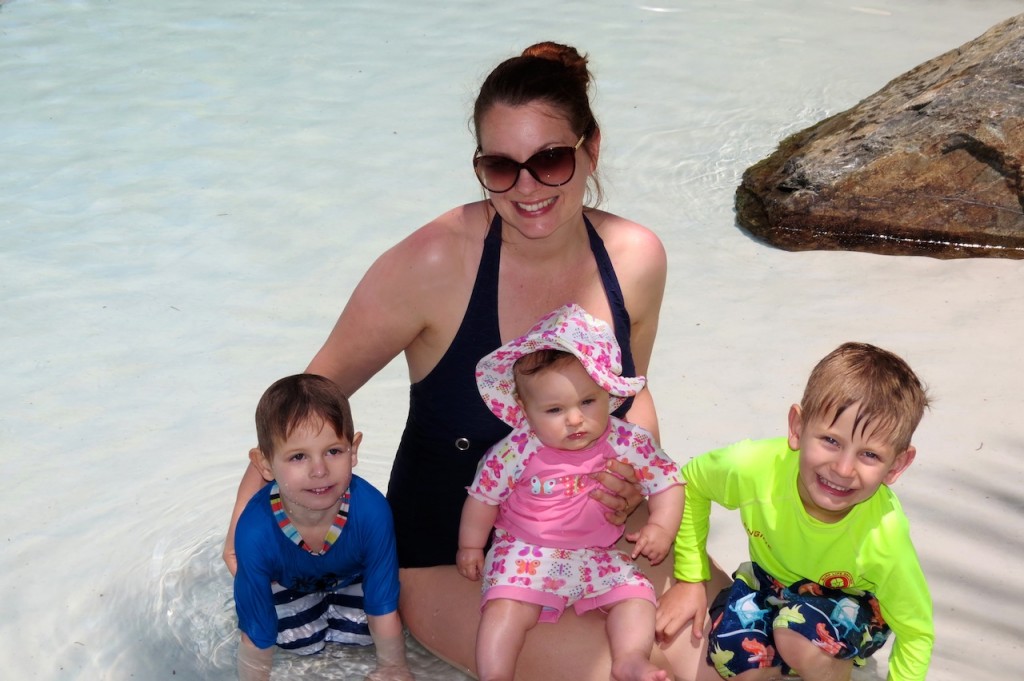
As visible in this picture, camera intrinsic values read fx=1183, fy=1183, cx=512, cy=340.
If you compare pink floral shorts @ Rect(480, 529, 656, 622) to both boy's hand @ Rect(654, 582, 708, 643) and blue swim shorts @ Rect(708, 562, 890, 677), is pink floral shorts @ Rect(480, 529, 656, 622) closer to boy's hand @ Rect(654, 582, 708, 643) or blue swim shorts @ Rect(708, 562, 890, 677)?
boy's hand @ Rect(654, 582, 708, 643)

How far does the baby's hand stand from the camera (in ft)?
9.71

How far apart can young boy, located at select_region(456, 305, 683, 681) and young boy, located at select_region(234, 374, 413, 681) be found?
25cm

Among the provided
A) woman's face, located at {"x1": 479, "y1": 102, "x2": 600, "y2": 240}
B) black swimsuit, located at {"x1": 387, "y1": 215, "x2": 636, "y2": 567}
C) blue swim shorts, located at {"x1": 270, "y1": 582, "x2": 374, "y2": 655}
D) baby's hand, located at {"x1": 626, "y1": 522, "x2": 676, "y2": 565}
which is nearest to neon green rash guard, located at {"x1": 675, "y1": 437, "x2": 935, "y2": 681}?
baby's hand, located at {"x1": 626, "y1": 522, "x2": 676, "y2": 565}

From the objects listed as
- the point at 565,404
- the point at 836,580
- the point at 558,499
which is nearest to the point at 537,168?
the point at 565,404

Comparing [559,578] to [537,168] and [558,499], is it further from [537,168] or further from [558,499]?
[537,168]

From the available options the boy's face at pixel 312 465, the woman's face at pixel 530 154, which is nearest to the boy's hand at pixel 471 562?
the boy's face at pixel 312 465

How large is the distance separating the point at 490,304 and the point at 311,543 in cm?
76

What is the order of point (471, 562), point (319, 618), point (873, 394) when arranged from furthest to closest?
point (319, 618) → point (471, 562) → point (873, 394)

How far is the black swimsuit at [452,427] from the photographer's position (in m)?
3.09

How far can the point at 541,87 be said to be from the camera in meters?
2.95

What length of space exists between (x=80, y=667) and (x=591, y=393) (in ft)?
5.32

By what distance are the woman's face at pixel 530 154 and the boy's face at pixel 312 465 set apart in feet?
2.36

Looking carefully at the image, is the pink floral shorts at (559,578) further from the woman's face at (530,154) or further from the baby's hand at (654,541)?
the woman's face at (530,154)

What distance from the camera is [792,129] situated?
6.61 meters
